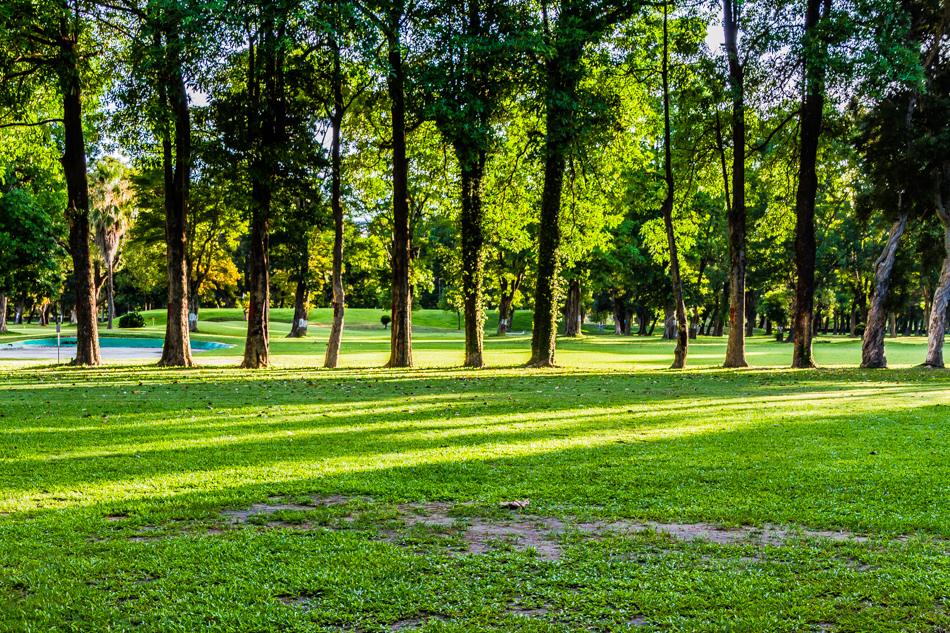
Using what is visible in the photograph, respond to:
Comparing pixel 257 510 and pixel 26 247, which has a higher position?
pixel 26 247

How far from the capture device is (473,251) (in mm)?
21344

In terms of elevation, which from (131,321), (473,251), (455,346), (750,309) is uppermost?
(473,251)

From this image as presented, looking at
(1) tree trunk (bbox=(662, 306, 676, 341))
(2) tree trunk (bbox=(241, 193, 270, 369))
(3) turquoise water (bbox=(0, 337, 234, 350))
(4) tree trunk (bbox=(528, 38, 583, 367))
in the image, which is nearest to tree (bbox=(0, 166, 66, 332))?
(2) tree trunk (bbox=(241, 193, 270, 369))

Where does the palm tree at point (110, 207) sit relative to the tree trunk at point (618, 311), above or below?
above

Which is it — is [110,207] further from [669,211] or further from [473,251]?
[669,211]

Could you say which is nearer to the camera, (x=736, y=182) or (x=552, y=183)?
(x=552, y=183)

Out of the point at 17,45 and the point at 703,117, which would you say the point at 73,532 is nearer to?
the point at 17,45

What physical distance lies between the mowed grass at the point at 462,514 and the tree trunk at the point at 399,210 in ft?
31.3

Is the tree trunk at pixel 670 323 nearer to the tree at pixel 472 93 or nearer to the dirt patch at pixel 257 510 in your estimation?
the tree at pixel 472 93

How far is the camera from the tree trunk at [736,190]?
67.5ft

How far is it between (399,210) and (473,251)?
2776 millimetres

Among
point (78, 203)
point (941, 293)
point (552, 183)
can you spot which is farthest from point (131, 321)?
point (941, 293)

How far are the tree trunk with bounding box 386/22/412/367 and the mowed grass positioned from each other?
9541 mm

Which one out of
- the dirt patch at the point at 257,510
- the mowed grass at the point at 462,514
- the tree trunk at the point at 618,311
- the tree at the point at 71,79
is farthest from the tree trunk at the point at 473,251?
the tree trunk at the point at 618,311
